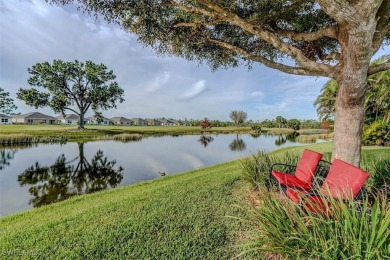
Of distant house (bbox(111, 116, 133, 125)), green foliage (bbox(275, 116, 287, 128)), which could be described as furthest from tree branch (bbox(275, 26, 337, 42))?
distant house (bbox(111, 116, 133, 125))

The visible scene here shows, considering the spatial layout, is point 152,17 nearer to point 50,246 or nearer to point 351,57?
point 351,57

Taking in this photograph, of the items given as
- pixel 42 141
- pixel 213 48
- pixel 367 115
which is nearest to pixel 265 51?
pixel 213 48

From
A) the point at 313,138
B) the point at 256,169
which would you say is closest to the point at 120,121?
the point at 313,138

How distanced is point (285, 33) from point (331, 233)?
17.8 feet

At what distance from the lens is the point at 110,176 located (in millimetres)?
12094

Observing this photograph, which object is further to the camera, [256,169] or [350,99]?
[256,169]

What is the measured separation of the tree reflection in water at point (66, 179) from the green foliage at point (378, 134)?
56.7 feet

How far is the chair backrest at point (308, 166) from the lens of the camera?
14.3 ft

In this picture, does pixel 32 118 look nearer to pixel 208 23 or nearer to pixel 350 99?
pixel 208 23

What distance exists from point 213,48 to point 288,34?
8.46ft

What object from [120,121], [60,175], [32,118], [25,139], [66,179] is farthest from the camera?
[120,121]

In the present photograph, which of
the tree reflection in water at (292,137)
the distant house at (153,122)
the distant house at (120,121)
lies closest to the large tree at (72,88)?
the tree reflection in water at (292,137)

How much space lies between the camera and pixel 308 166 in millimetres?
4457

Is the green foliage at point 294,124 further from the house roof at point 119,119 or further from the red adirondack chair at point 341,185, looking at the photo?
the red adirondack chair at point 341,185
